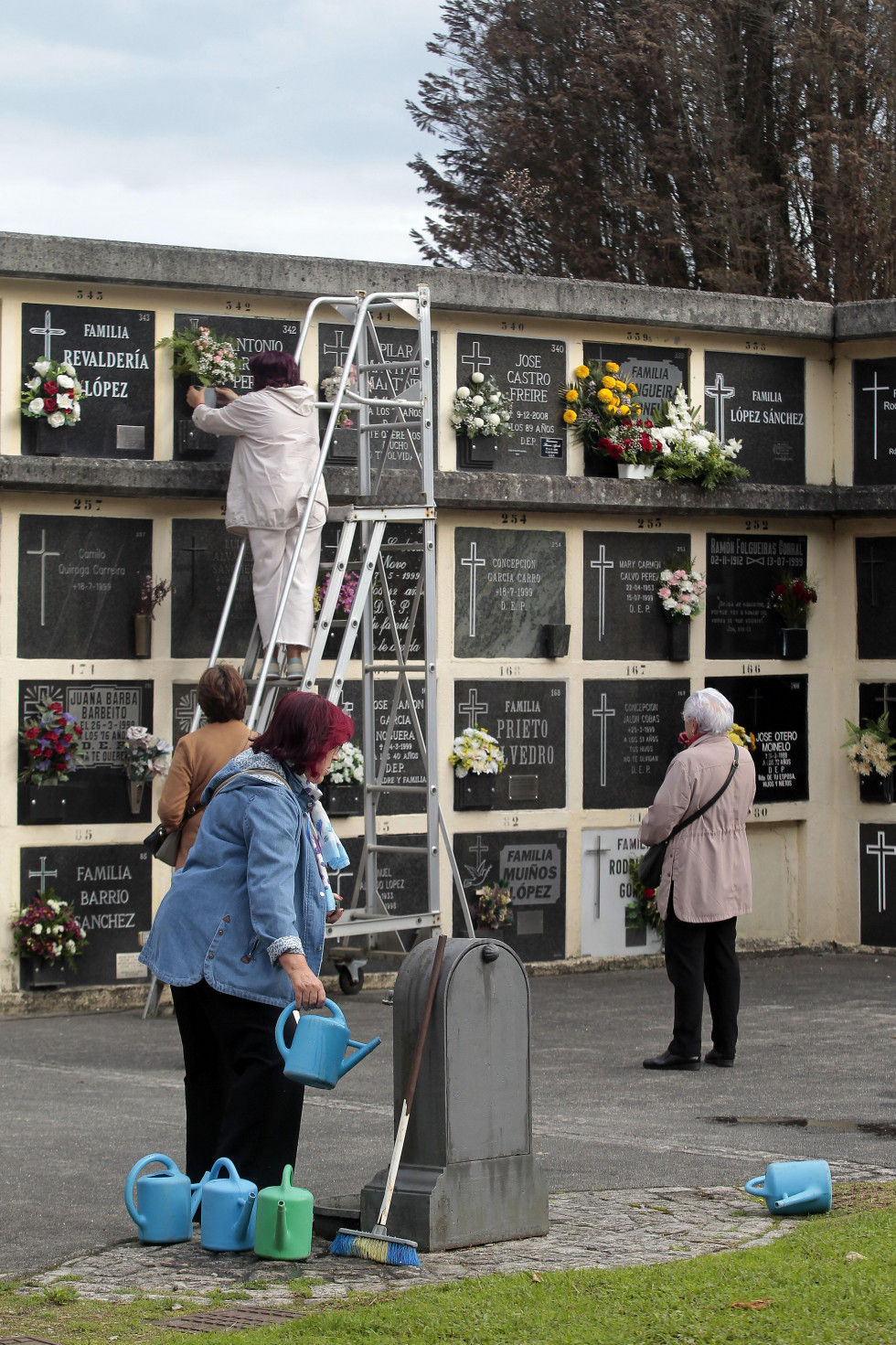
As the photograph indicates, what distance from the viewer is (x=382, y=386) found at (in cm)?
1025

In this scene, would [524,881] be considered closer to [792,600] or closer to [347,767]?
[347,767]

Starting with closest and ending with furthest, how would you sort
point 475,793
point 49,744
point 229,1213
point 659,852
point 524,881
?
point 229,1213, point 659,852, point 49,744, point 475,793, point 524,881

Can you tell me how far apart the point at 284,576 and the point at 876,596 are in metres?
4.51

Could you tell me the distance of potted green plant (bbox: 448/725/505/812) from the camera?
10.4 metres

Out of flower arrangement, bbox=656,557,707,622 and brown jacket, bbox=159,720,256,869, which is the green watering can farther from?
flower arrangement, bbox=656,557,707,622

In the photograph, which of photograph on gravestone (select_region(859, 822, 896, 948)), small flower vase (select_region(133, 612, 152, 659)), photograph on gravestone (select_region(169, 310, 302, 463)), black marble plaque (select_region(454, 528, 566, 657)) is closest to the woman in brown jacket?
small flower vase (select_region(133, 612, 152, 659))

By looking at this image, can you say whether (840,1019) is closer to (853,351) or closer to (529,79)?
(853,351)

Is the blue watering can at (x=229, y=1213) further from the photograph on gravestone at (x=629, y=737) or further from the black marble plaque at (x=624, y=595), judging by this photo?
the black marble plaque at (x=624, y=595)

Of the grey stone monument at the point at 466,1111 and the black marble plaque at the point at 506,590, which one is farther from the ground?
the black marble plaque at the point at 506,590

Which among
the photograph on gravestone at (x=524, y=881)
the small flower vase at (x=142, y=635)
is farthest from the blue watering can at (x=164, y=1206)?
the photograph on gravestone at (x=524, y=881)

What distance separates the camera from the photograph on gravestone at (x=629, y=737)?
10945 mm

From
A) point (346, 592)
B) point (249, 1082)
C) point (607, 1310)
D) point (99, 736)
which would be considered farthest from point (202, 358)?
point (607, 1310)

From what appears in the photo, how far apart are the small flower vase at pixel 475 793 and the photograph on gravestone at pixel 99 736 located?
1.87m

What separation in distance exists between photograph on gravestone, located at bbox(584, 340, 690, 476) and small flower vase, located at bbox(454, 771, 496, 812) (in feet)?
6.63
